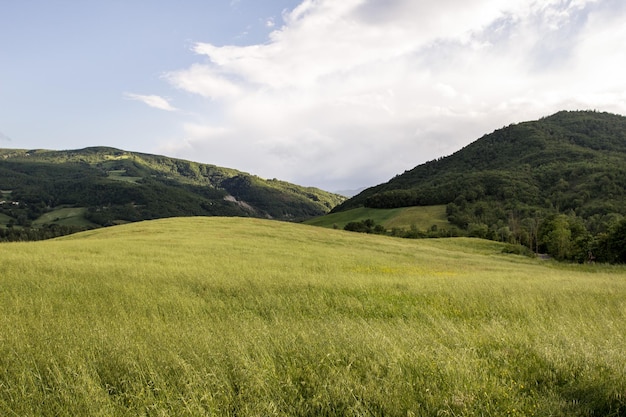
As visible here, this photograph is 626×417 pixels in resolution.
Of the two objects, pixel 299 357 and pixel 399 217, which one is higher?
pixel 399 217

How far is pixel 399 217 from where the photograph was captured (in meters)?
148

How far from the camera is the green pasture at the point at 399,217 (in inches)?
5404

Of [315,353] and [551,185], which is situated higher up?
[551,185]

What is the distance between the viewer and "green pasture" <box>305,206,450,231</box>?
137 meters

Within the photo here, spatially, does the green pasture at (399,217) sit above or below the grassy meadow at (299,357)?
above

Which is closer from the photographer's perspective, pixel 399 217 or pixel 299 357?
pixel 299 357

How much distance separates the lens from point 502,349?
656cm

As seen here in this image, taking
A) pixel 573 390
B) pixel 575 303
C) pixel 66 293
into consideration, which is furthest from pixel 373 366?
pixel 66 293

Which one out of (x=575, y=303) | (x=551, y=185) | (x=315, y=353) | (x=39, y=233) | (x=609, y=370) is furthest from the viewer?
(x=551, y=185)

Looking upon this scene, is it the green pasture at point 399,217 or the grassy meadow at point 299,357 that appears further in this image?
the green pasture at point 399,217

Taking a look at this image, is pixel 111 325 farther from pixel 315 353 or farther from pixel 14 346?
pixel 315 353

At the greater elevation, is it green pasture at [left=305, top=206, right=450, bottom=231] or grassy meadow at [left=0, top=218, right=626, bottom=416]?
green pasture at [left=305, top=206, right=450, bottom=231]

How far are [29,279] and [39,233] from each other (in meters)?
172

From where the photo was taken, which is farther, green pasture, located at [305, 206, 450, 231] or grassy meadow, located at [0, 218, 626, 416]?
green pasture, located at [305, 206, 450, 231]
